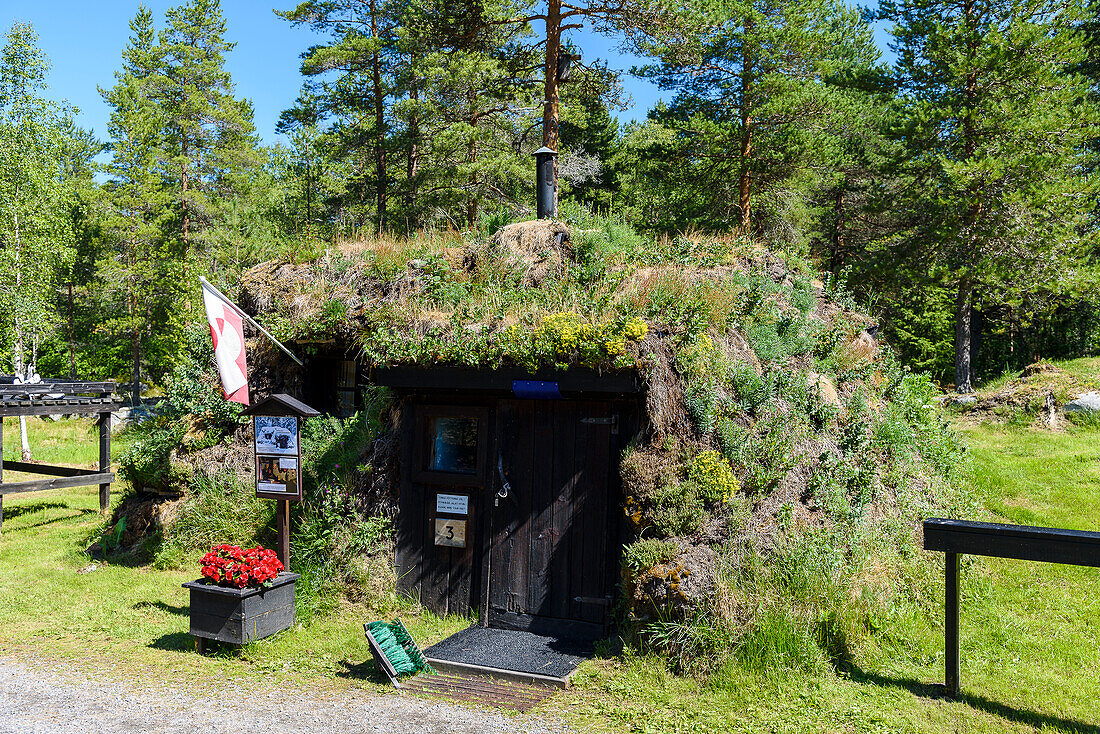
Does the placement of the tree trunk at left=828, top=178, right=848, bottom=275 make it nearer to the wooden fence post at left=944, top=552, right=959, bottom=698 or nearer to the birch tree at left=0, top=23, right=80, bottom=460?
the wooden fence post at left=944, top=552, right=959, bottom=698

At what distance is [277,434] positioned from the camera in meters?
7.54

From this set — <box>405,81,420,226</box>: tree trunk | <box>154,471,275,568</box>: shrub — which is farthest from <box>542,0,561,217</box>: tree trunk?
<box>154,471,275,568</box>: shrub

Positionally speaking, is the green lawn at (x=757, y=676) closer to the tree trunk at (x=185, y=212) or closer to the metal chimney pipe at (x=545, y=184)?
the metal chimney pipe at (x=545, y=184)

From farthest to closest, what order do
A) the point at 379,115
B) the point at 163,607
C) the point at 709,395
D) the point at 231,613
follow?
the point at 379,115
the point at 163,607
the point at 709,395
the point at 231,613

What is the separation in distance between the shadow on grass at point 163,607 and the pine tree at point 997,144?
17.5 metres

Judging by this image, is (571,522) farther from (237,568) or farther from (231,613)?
(231,613)

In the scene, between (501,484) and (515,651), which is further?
(501,484)

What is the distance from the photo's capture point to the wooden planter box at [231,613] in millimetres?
6766

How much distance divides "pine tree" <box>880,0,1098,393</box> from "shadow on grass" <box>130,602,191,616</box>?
57.5ft

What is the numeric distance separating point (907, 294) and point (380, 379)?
63.0 feet

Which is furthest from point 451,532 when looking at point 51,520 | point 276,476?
point 51,520

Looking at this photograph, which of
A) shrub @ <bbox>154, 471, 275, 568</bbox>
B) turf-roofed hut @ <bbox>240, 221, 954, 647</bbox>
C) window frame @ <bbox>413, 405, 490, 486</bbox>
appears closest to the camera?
turf-roofed hut @ <bbox>240, 221, 954, 647</bbox>

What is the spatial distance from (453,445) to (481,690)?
8.93 feet

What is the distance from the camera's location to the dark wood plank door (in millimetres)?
7230
